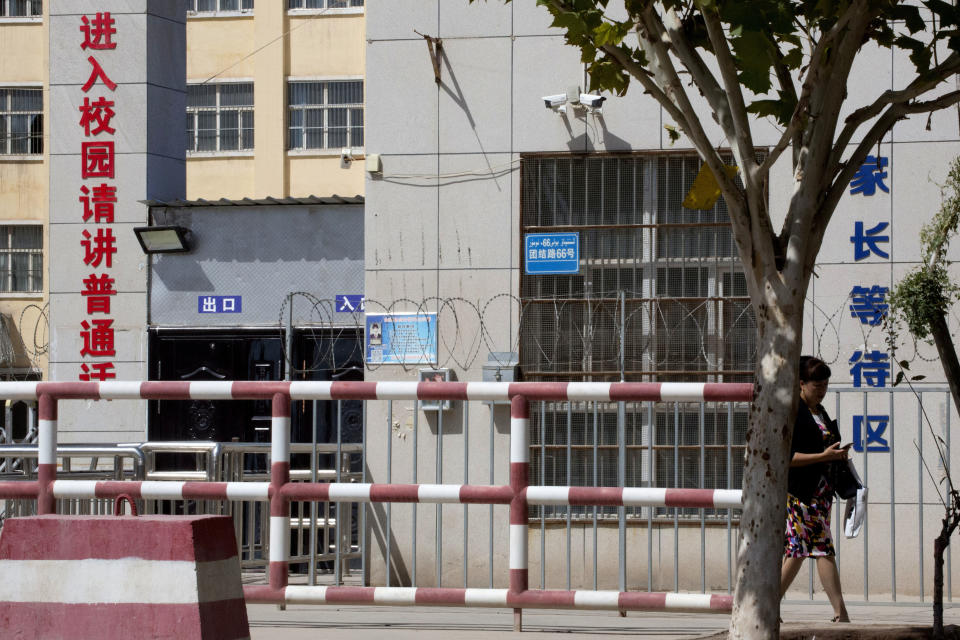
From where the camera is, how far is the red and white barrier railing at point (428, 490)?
7562 millimetres

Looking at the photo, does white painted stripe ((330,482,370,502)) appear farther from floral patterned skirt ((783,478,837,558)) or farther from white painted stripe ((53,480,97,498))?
floral patterned skirt ((783,478,837,558))

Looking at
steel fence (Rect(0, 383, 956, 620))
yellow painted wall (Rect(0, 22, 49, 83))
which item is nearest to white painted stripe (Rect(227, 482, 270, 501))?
steel fence (Rect(0, 383, 956, 620))

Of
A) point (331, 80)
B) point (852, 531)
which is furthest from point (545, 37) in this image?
point (331, 80)

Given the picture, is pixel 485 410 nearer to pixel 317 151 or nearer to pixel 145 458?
pixel 145 458

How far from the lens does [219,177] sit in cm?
3100

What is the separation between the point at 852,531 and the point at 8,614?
5120mm

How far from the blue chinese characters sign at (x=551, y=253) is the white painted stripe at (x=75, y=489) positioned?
5757 mm

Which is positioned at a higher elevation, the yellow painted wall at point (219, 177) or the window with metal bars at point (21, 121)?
the window with metal bars at point (21, 121)

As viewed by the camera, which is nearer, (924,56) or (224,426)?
(924,56)

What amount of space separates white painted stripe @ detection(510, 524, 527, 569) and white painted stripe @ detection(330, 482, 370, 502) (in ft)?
2.90

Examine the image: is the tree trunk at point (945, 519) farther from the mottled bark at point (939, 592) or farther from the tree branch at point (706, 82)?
the tree branch at point (706, 82)

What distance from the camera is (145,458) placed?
1121 cm

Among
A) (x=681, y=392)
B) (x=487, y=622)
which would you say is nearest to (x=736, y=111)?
(x=681, y=392)

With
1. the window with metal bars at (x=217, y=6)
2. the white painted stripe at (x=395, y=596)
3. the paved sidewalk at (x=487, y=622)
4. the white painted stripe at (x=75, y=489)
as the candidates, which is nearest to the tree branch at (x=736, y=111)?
the paved sidewalk at (x=487, y=622)
